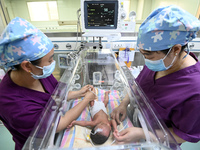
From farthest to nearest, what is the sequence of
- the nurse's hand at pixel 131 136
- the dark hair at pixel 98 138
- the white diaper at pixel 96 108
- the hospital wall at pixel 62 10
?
the hospital wall at pixel 62 10, the white diaper at pixel 96 108, the dark hair at pixel 98 138, the nurse's hand at pixel 131 136

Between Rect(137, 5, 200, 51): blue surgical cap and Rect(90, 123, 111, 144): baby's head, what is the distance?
0.79 meters

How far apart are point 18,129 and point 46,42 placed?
65cm

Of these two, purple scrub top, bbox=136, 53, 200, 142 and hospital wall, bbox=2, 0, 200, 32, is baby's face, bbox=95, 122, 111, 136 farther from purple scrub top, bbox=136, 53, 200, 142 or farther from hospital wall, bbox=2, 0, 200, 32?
hospital wall, bbox=2, 0, 200, 32

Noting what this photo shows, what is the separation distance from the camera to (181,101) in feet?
2.44

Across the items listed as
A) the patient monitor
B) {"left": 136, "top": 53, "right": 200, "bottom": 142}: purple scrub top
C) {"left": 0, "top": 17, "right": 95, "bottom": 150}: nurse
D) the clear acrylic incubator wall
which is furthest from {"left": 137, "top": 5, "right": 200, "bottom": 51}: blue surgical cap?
the patient monitor

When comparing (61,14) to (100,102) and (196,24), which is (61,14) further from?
(196,24)

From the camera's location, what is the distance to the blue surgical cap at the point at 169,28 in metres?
0.67

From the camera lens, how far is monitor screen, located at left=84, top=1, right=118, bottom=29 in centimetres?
157

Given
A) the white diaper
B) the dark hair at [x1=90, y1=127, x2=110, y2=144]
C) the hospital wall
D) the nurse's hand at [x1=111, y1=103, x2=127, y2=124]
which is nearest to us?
the dark hair at [x1=90, y1=127, x2=110, y2=144]

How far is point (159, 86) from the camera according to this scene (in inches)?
36.5

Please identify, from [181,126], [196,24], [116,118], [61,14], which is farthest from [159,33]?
[61,14]

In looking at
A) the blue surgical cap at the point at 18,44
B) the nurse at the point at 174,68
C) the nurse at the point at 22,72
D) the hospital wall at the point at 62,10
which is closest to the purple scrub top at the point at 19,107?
the nurse at the point at 22,72

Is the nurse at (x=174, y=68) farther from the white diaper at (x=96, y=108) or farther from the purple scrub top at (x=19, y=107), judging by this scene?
the purple scrub top at (x=19, y=107)

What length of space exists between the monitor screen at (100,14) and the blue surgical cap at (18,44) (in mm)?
→ 1071
